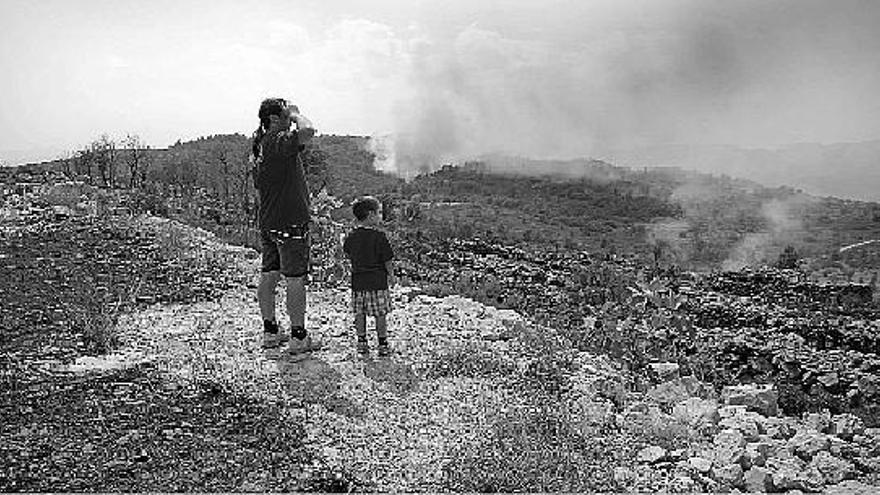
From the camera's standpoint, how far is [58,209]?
1407 centimetres

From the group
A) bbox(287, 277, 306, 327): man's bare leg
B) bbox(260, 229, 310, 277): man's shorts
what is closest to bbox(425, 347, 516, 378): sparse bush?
bbox(287, 277, 306, 327): man's bare leg

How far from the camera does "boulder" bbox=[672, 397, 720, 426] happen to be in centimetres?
517

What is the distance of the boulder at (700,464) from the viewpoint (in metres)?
4.48

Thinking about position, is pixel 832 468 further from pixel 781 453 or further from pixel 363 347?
pixel 363 347

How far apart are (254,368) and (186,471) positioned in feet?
6.31

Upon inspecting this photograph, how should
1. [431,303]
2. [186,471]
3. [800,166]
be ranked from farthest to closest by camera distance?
[800,166], [431,303], [186,471]

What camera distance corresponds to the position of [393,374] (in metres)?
6.18

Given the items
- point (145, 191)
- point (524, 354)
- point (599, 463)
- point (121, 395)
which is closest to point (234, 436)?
point (121, 395)

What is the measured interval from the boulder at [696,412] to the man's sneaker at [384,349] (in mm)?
2291

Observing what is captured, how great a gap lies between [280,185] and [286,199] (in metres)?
0.12

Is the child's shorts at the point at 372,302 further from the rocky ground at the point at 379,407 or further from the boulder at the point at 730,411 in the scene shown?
the boulder at the point at 730,411

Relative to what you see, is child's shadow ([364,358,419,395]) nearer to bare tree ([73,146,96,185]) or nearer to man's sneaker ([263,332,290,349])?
man's sneaker ([263,332,290,349])

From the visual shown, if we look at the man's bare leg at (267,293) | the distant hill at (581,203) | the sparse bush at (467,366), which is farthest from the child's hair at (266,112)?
the distant hill at (581,203)

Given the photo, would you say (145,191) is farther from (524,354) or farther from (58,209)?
(524,354)
